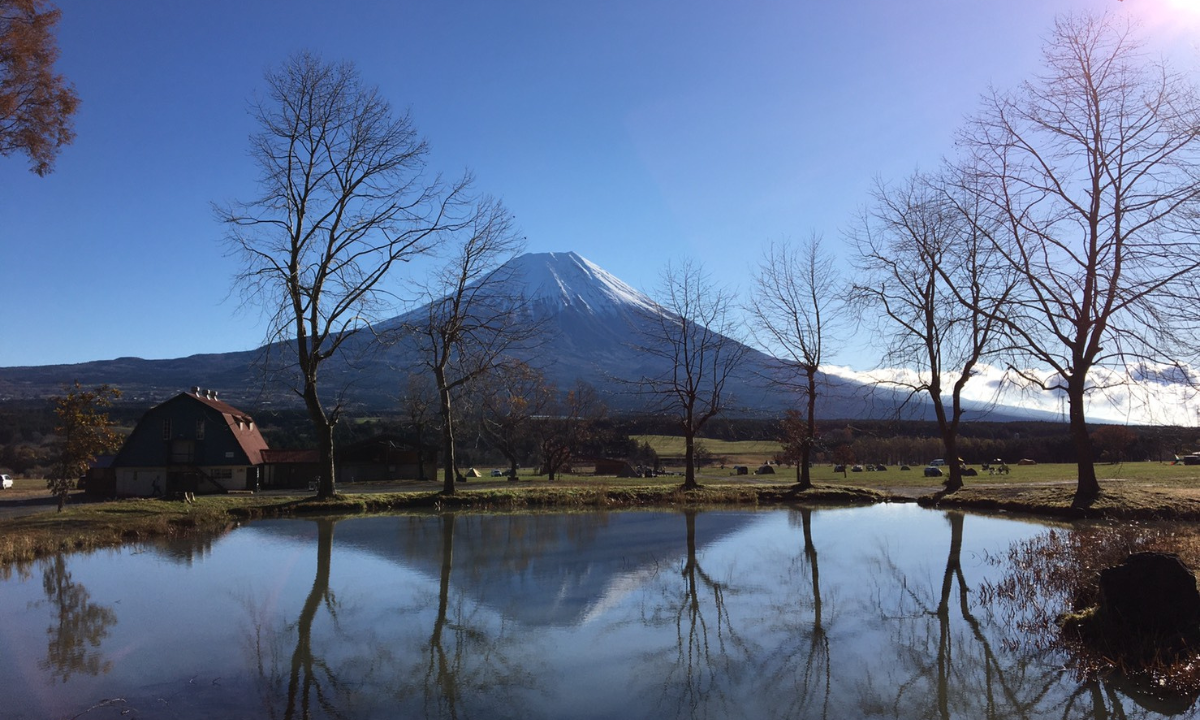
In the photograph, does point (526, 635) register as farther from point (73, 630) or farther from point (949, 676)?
point (73, 630)

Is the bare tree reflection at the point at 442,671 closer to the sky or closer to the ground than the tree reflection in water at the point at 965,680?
closer to the sky

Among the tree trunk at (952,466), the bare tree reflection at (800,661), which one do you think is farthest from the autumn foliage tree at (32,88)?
the tree trunk at (952,466)

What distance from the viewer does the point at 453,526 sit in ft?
62.2

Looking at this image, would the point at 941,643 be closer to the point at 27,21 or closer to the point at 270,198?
the point at 27,21

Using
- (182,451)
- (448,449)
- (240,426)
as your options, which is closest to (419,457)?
(240,426)

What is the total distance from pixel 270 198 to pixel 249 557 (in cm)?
1301

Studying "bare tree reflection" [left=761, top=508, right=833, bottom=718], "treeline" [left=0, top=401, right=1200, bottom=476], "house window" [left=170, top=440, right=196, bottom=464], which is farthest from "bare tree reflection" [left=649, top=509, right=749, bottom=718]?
"treeline" [left=0, top=401, right=1200, bottom=476]

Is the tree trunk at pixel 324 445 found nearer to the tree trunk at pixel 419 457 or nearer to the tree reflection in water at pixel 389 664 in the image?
the tree reflection in water at pixel 389 664

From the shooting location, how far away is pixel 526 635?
28.2 feet

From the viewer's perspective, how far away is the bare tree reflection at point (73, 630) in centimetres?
752

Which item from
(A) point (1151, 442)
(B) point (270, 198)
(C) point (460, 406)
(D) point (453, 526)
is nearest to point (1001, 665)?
→ (D) point (453, 526)

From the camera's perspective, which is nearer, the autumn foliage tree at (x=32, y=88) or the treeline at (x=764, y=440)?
the autumn foliage tree at (x=32, y=88)

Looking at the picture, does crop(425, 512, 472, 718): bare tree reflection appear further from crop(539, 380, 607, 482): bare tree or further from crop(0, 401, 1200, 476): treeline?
crop(0, 401, 1200, 476): treeline

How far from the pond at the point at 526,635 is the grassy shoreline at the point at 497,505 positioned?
2258 mm
